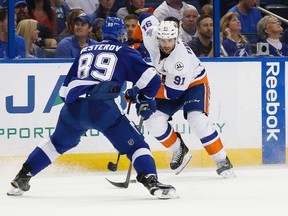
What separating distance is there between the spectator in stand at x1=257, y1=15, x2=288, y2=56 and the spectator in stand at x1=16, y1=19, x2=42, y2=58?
6.49 ft

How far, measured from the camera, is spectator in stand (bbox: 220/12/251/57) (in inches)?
342

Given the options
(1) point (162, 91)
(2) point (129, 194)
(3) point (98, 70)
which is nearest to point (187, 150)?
(1) point (162, 91)

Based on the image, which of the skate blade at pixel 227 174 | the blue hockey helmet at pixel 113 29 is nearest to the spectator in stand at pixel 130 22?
the skate blade at pixel 227 174

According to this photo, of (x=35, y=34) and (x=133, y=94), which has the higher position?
(x=35, y=34)

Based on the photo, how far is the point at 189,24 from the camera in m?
8.65

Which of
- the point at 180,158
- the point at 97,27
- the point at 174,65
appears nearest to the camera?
the point at 174,65

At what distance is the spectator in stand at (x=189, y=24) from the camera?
28.3ft

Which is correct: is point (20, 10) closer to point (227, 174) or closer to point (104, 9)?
point (104, 9)

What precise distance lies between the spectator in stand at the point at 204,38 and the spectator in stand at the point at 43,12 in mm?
1171

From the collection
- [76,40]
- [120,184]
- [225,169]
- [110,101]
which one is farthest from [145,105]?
[76,40]

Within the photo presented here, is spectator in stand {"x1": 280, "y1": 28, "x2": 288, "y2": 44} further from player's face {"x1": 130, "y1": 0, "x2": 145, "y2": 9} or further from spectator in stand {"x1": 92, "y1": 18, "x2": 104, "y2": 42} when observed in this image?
spectator in stand {"x1": 92, "y1": 18, "x2": 104, "y2": 42}

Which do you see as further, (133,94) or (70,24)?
(70,24)

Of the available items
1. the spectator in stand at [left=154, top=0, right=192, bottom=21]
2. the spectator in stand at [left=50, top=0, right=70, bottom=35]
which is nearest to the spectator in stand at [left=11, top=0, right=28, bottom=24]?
the spectator in stand at [left=50, top=0, right=70, bottom=35]

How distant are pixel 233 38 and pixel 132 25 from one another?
35.8 inches
